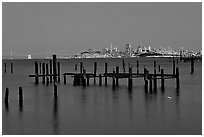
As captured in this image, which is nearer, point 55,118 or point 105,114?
point 55,118

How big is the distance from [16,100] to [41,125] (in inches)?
313

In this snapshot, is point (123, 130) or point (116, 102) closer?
point (123, 130)

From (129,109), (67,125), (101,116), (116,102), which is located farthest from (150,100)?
(67,125)

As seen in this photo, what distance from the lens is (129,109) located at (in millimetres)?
20078

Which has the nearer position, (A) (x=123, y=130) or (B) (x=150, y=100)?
(A) (x=123, y=130)

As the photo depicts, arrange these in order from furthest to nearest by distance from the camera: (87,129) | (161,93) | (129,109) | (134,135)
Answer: (161,93), (129,109), (87,129), (134,135)

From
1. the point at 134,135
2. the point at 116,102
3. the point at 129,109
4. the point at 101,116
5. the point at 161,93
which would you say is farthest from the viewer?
the point at 161,93

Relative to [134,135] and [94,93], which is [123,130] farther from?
[94,93]

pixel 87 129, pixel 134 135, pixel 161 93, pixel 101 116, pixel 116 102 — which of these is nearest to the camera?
pixel 134 135

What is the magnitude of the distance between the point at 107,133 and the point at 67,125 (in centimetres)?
186

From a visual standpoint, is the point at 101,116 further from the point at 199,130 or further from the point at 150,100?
the point at 150,100

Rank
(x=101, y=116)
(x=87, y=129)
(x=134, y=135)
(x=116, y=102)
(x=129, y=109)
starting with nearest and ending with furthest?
(x=134, y=135) → (x=87, y=129) → (x=101, y=116) → (x=129, y=109) → (x=116, y=102)

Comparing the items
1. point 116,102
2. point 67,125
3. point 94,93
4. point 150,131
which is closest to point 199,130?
point 150,131

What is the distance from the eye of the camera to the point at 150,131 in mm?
14664
